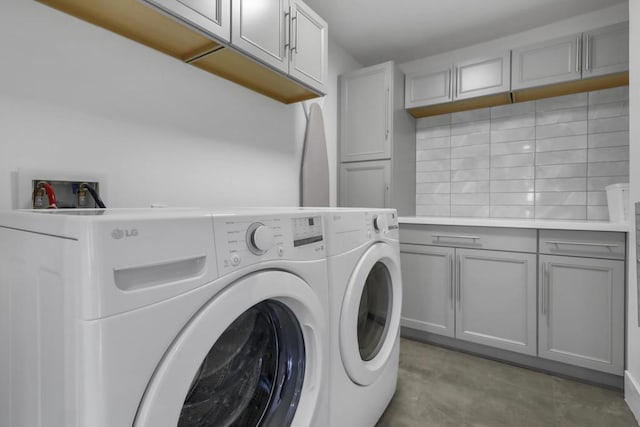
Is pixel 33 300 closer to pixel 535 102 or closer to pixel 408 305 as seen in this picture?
pixel 408 305

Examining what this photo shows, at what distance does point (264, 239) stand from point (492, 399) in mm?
1625

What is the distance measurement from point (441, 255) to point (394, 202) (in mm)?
582

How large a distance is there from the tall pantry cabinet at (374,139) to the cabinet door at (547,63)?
2.80ft

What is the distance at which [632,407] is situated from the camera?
152 cm

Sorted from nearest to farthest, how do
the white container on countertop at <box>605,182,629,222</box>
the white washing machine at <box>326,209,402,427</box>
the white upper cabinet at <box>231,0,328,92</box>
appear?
the white washing machine at <box>326,209,402,427</box>, the white upper cabinet at <box>231,0,328,92</box>, the white container on countertop at <box>605,182,629,222</box>

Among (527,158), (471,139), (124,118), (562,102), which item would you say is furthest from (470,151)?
(124,118)

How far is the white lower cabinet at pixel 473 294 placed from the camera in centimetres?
193

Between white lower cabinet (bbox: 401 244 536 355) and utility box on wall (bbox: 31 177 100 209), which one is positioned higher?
utility box on wall (bbox: 31 177 100 209)

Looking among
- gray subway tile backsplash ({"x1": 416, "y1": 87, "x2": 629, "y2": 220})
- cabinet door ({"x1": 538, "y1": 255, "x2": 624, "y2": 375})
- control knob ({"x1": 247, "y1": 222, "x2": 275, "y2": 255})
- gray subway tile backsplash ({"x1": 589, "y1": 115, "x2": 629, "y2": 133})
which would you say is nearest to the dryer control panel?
control knob ({"x1": 247, "y1": 222, "x2": 275, "y2": 255})

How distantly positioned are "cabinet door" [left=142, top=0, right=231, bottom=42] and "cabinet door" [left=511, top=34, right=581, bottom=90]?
2067mm

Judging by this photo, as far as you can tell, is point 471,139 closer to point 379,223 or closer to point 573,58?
point 573,58

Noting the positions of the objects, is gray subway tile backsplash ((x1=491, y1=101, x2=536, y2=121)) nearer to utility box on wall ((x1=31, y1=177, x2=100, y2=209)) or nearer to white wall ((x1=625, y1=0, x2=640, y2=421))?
white wall ((x1=625, y1=0, x2=640, y2=421))

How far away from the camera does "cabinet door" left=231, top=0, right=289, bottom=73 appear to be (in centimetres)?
139

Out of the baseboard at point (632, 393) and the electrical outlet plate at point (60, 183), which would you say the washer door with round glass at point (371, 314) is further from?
the baseboard at point (632, 393)
